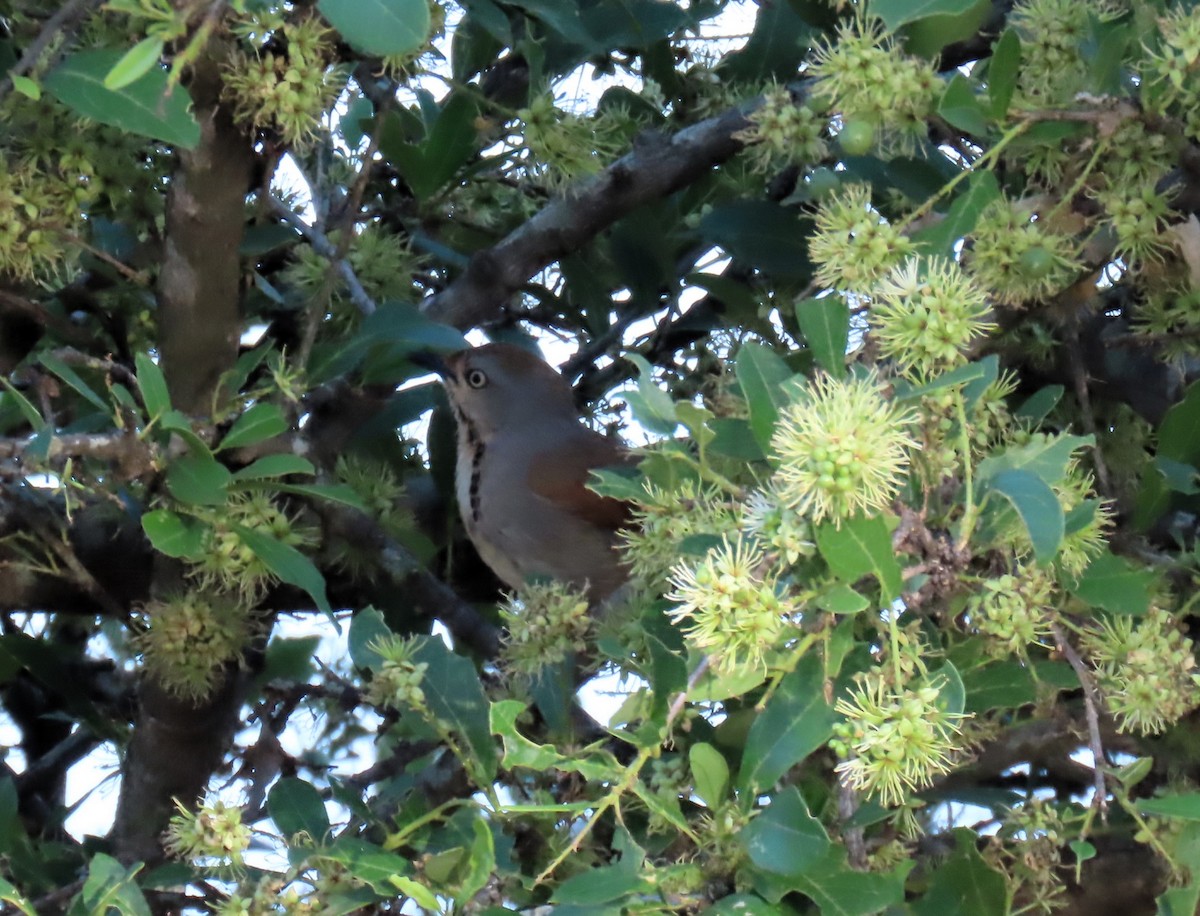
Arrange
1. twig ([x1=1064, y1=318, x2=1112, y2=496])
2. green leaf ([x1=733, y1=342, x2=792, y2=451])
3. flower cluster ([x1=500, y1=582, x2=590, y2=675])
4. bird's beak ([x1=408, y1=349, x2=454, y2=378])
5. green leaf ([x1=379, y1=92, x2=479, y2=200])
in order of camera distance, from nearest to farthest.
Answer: green leaf ([x1=733, y1=342, x2=792, y2=451]) < flower cluster ([x1=500, y1=582, x2=590, y2=675]) < twig ([x1=1064, y1=318, x2=1112, y2=496]) < green leaf ([x1=379, y1=92, x2=479, y2=200]) < bird's beak ([x1=408, y1=349, x2=454, y2=378])

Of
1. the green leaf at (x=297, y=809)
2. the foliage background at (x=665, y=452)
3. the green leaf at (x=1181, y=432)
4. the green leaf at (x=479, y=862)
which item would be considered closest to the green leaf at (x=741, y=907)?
the foliage background at (x=665, y=452)

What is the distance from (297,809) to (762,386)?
→ 3.48 feet

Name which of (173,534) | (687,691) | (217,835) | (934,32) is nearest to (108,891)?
(217,835)

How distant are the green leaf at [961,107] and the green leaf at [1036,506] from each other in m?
0.61

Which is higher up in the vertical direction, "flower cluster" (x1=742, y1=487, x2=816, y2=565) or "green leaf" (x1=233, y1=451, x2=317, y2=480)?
"green leaf" (x1=233, y1=451, x2=317, y2=480)

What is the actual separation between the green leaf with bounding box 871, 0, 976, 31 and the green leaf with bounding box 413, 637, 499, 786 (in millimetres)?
1110

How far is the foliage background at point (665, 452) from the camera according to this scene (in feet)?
5.93

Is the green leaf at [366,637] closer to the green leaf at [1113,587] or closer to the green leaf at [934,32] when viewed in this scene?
the green leaf at [1113,587]

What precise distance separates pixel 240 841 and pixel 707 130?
6.57 ft

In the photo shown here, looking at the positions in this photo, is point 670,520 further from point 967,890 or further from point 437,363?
point 437,363

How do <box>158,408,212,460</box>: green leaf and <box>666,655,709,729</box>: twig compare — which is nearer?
<box>666,655,709,729</box>: twig

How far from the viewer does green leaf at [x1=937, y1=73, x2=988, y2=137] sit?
2096 millimetres

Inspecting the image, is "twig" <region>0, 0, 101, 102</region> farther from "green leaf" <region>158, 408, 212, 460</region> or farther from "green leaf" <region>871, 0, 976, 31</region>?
"green leaf" <region>871, 0, 976, 31</region>

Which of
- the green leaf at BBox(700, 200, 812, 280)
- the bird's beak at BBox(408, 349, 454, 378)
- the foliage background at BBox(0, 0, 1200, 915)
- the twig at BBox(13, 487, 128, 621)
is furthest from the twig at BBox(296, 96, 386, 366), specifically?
the bird's beak at BBox(408, 349, 454, 378)
